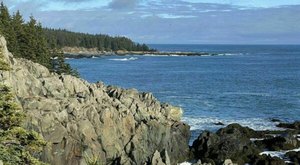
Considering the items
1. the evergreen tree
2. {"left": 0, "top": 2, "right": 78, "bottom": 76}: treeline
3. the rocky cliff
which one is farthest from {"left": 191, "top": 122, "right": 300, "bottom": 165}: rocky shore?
{"left": 0, "top": 2, "right": 78, "bottom": 76}: treeline

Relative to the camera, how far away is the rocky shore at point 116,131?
3200cm

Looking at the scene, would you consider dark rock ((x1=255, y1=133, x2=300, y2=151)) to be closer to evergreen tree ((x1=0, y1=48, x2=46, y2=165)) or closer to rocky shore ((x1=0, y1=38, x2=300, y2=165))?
rocky shore ((x1=0, y1=38, x2=300, y2=165))

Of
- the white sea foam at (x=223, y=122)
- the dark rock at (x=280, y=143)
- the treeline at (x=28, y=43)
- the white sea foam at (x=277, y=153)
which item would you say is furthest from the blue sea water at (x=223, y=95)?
the treeline at (x=28, y=43)

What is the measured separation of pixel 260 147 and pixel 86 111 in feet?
49.3

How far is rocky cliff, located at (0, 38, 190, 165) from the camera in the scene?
31812mm

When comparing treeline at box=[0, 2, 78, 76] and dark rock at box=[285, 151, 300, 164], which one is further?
treeline at box=[0, 2, 78, 76]

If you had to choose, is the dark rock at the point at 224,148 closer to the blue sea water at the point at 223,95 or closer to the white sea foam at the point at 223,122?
the blue sea water at the point at 223,95

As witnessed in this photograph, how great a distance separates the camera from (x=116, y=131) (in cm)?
3641

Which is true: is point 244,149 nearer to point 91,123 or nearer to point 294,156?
point 294,156

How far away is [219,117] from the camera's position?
57594 mm

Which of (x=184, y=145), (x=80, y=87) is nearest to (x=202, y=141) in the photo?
(x=184, y=145)

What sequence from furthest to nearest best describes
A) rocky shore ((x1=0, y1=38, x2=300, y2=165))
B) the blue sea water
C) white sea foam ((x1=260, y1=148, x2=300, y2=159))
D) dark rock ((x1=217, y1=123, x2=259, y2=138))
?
the blue sea water, dark rock ((x1=217, y1=123, x2=259, y2=138)), white sea foam ((x1=260, y1=148, x2=300, y2=159)), rocky shore ((x1=0, y1=38, x2=300, y2=165))

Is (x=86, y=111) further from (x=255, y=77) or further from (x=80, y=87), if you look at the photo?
(x=255, y=77)

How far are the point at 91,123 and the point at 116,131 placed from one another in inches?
84.9
